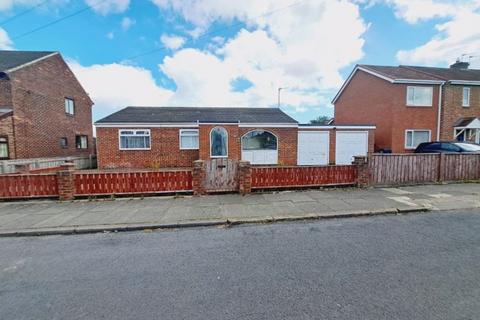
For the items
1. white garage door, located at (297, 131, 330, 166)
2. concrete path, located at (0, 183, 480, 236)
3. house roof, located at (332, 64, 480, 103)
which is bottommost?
concrete path, located at (0, 183, 480, 236)

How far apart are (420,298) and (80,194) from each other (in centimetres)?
843

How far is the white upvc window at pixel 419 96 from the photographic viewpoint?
16.8m

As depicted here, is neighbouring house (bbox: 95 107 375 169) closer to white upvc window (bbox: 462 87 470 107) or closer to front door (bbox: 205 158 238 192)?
front door (bbox: 205 158 238 192)

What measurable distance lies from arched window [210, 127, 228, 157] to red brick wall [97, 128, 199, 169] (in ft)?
4.94

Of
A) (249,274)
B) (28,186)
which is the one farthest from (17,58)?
(249,274)

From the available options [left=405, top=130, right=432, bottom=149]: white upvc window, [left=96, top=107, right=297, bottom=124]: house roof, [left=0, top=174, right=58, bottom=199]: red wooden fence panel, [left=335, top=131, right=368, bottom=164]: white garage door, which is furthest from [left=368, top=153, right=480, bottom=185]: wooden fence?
[left=0, top=174, right=58, bottom=199]: red wooden fence panel

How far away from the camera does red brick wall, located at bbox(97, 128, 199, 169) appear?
14.3 m

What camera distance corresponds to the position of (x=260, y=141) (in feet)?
48.9

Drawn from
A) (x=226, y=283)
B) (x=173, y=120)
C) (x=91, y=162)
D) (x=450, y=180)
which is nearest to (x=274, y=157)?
(x=173, y=120)

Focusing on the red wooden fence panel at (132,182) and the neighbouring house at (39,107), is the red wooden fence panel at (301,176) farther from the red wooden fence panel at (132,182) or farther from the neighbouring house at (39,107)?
the neighbouring house at (39,107)

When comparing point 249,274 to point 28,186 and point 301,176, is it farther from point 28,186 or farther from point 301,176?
point 28,186

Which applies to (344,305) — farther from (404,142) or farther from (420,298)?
(404,142)

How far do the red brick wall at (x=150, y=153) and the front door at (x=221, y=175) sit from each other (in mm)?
7681

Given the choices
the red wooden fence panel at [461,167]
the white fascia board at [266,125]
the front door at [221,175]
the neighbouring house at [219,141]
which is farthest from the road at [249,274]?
the white fascia board at [266,125]
